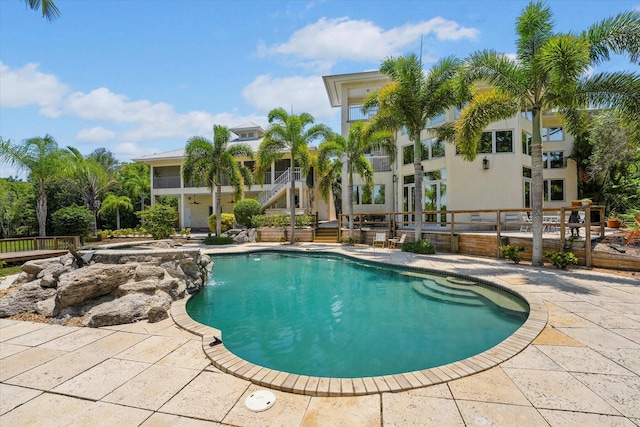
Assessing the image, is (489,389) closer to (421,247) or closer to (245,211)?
(421,247)

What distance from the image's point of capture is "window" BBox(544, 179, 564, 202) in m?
19.5

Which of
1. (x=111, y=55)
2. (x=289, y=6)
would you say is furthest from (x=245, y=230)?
(x=289, y=6)

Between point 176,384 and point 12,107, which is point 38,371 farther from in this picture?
point 12,107

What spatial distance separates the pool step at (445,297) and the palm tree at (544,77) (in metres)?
4.08

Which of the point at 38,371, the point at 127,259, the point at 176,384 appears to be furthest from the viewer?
the point at 127,259

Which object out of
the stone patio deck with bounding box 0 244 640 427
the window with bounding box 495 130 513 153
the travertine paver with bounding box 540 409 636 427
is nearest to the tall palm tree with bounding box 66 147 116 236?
the stone patio deck with bounding box 0 244 640 427

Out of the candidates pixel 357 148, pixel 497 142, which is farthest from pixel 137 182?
pixel 497 142

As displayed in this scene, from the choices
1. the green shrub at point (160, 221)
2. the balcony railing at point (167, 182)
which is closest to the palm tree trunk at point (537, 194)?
the green shrub at point (160, 221)

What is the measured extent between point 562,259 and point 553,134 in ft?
52.4

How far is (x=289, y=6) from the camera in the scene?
938 centimetres

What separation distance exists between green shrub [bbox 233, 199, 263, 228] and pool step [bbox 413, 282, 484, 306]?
13744 mm

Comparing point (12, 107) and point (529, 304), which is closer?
point (529, 304)

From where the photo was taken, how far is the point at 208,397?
276 cm

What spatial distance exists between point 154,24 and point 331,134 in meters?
9.23
